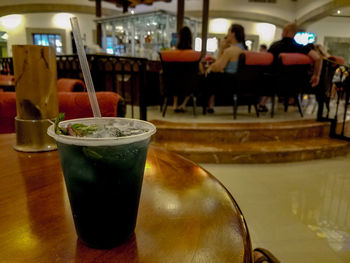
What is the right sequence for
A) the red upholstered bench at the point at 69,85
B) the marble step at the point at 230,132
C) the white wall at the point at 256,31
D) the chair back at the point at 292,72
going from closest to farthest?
the red upholstered bench at the point at 69,85 → the marble step at the point at 230,132 → the chair back at the point at 292,72 → the white wall at the point at 256,31

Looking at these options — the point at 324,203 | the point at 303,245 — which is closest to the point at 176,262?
the point at 303,245

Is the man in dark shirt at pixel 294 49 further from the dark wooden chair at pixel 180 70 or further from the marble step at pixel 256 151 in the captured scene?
→ the dark wooden chair at pixel 180 70

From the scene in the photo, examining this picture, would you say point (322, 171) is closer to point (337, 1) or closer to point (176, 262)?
point (176, 262)

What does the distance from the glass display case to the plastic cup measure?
6952mm

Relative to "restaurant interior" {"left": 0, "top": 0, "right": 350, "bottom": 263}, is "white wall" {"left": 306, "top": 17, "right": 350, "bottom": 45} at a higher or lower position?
higher

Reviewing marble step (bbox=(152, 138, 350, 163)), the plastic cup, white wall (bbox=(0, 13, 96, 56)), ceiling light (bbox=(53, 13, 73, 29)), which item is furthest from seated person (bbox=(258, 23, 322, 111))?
ceiling light (bbox=(53, 13, 73, 29))

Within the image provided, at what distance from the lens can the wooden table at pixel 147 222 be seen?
36 cm

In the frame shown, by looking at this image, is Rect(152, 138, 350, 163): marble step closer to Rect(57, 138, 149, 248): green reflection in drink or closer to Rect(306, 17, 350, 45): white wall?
Rect(57, 138, 149, 248): green reflection in drink

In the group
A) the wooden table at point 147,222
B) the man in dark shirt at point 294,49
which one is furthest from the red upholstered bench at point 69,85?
the man in dark shirt at point 294,49

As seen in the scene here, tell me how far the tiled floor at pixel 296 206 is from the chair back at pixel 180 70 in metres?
1.36

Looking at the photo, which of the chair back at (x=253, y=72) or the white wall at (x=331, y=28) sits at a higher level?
the white wall at (x=331, y=28)

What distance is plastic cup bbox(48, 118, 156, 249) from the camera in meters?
0.35

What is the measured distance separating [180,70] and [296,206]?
7.66ft

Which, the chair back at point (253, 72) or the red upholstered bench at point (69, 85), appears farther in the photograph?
the chair back at point (253, 72)
